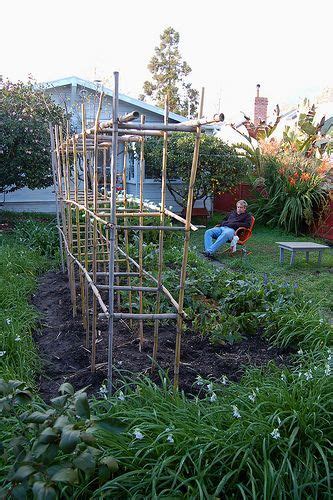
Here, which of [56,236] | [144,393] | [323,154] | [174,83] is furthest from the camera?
[174,83]

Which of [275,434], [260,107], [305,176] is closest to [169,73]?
[260,107]

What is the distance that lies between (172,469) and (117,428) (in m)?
0.50

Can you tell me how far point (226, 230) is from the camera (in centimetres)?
995

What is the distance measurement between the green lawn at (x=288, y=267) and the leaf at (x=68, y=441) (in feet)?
15.3

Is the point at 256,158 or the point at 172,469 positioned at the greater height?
the point at 256,158

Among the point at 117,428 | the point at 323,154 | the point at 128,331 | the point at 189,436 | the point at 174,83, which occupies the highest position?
the point at 174,83

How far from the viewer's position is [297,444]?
9.21 ft

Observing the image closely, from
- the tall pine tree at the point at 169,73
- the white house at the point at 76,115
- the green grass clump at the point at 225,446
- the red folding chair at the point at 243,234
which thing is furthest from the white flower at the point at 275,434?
the tall pine tree at the point at 169,73

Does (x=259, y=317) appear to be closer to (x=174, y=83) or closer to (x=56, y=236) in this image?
(x=56, y=236)

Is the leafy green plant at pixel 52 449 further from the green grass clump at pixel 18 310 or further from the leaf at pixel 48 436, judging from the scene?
the green grass clump at pixel 18 310

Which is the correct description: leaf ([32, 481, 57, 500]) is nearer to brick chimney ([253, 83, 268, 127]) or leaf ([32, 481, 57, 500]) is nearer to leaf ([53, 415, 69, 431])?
leaf ([53, 415, 69, 431])

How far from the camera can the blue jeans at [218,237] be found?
987 centimetres

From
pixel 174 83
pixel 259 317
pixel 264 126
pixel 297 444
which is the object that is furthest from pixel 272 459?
pixel 174 83

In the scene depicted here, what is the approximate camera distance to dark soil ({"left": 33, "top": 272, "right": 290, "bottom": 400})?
423 cm
